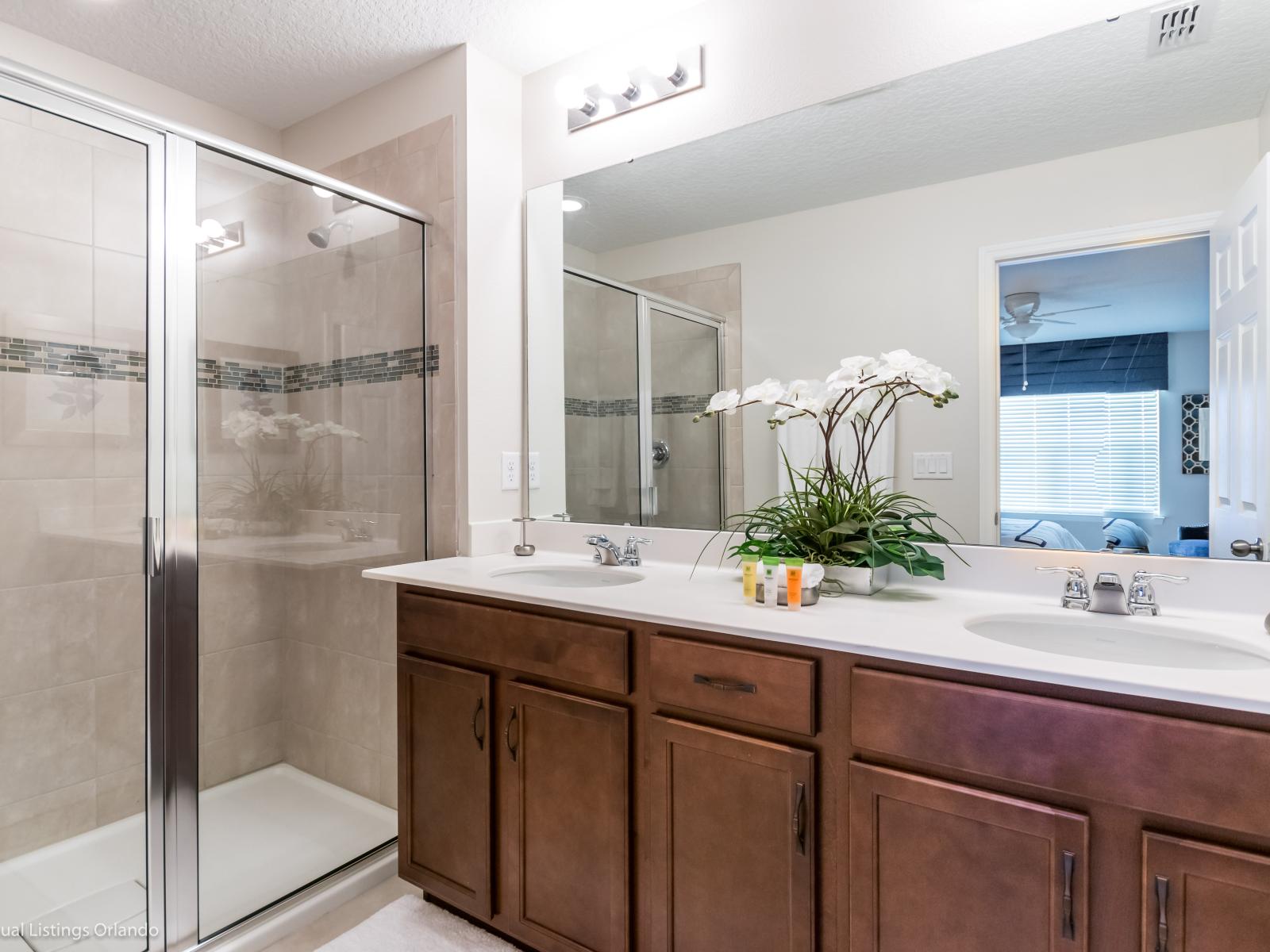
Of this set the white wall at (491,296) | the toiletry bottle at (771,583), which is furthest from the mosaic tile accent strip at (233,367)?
the toiletry bottle at (771,583)

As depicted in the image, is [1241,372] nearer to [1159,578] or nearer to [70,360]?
[1159,578]

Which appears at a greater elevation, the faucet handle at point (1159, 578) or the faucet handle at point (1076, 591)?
the faucet handle at point (1159, 578)

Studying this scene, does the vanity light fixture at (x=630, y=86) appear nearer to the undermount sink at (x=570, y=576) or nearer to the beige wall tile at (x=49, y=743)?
the undermount sink at (x=570, y=576)

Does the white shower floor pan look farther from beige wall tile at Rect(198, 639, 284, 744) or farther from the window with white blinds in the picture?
the window with white blinds

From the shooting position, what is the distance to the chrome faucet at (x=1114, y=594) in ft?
4.36

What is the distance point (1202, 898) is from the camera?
926mm

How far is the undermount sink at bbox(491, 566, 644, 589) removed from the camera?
193cm

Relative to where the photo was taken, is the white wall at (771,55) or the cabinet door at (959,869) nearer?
the cabinet door at (959,869)

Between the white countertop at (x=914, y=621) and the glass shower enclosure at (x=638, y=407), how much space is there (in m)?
0.27

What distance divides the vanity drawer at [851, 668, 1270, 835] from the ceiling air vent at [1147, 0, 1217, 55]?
1314mm

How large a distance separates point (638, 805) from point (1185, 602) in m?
1.15

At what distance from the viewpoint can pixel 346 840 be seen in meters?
2.14

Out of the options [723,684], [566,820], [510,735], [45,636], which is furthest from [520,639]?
[45,636]

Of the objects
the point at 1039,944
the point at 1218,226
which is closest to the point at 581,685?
the point at 1039,944
